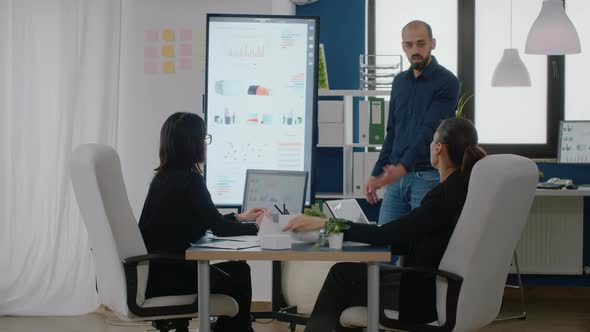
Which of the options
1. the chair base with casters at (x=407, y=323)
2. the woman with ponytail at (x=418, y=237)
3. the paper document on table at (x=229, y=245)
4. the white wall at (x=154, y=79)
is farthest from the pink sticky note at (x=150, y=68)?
the chair base with casters at (x=407, y=323)

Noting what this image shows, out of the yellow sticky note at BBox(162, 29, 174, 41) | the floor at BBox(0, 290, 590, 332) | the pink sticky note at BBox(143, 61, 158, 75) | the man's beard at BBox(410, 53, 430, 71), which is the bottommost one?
the floor at BBox(0, 290, 590, 332)

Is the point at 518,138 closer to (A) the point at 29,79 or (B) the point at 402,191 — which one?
(B) the point at 402,191

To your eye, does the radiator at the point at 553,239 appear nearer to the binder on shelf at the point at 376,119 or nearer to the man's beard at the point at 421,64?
the binder on shelf at the point at 376,119

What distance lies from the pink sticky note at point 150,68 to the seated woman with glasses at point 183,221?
→ 83.2 inches

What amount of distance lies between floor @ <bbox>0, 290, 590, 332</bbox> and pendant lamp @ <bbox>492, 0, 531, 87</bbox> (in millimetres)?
1498

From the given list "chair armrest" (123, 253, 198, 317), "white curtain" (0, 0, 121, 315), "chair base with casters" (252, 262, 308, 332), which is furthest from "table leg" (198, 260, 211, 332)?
"white curtain" (0, 0, 121, 315)

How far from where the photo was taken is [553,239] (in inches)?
242

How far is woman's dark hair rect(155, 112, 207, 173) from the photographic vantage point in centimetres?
360

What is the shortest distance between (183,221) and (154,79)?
7.64ft

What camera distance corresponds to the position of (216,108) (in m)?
4.65

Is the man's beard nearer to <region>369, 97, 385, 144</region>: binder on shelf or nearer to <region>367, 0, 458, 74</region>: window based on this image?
<region>369, 97, 385, 144</region>: binder on shelf

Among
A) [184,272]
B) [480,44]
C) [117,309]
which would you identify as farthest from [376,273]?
[480,44]

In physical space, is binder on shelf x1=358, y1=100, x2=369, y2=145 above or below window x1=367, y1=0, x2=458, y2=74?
below

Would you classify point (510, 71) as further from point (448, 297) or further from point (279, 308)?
point (448, 297)
